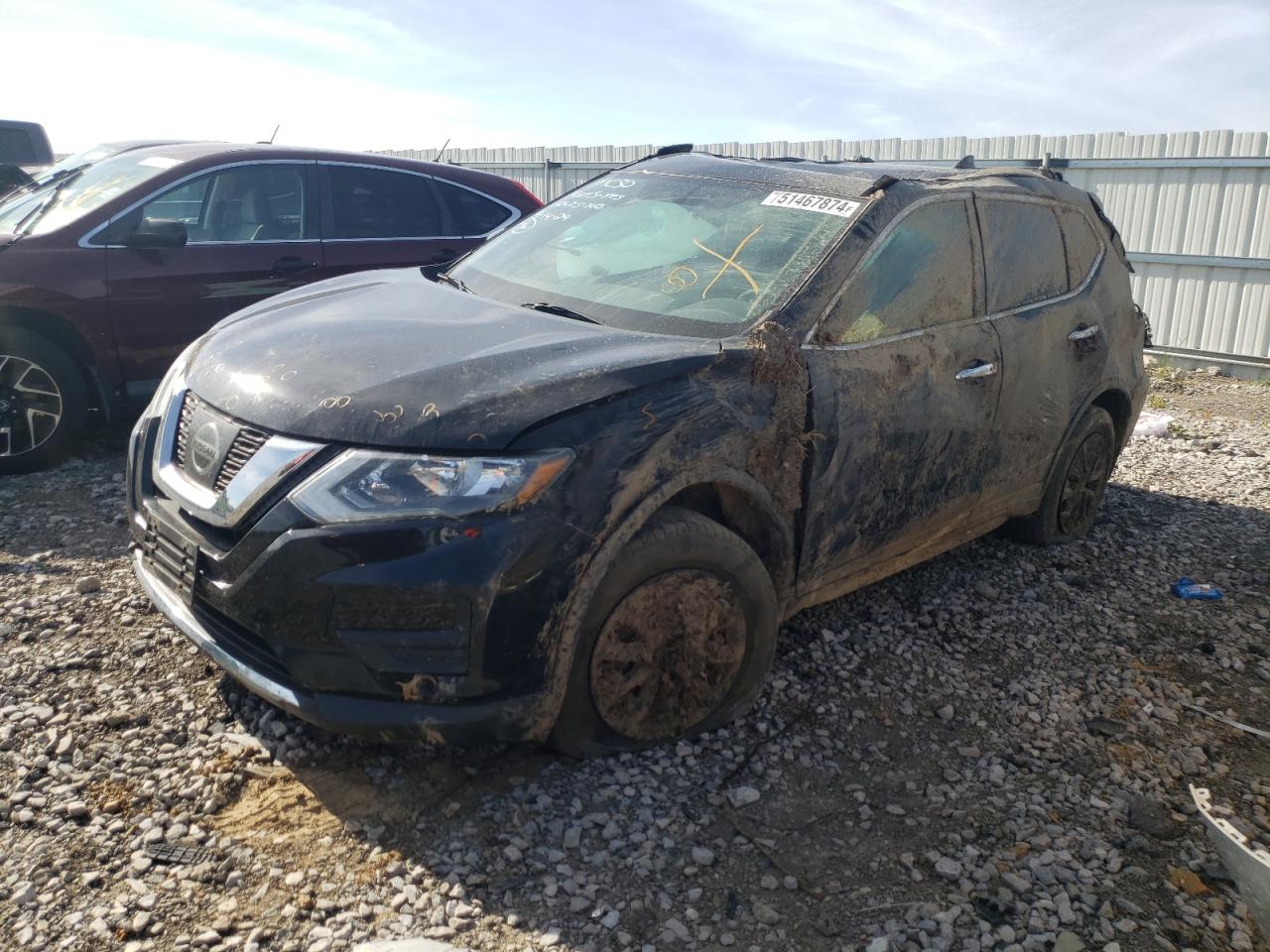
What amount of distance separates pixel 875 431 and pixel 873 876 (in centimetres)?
147

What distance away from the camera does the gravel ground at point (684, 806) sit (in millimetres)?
2602

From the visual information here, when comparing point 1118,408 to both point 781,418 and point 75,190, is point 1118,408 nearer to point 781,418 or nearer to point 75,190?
point 781,418

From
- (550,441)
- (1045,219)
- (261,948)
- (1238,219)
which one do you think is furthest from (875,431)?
(1238,219)

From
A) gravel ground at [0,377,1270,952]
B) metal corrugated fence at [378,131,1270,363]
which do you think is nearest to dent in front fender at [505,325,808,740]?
gravel ground at [0,377,1270,952]

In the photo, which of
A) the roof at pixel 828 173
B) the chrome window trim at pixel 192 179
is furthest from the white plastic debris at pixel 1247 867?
the chrome window trim at pixel 192 179

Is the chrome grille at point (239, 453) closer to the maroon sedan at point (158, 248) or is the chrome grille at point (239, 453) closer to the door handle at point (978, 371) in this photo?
the door handle at point (978, 371)

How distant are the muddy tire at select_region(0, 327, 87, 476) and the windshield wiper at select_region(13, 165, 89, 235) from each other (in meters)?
0.72

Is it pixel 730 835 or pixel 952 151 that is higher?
pixel 952 151

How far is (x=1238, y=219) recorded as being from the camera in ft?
36.4

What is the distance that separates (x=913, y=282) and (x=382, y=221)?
161 inches

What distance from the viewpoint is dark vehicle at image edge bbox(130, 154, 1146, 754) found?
8.84 ft

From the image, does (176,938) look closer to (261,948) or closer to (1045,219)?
(261,948)

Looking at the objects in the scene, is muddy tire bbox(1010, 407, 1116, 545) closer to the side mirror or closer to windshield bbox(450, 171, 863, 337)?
windshield bbox(450, 171, 863, 337)

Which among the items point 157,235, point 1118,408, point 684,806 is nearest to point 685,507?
point 684,806
